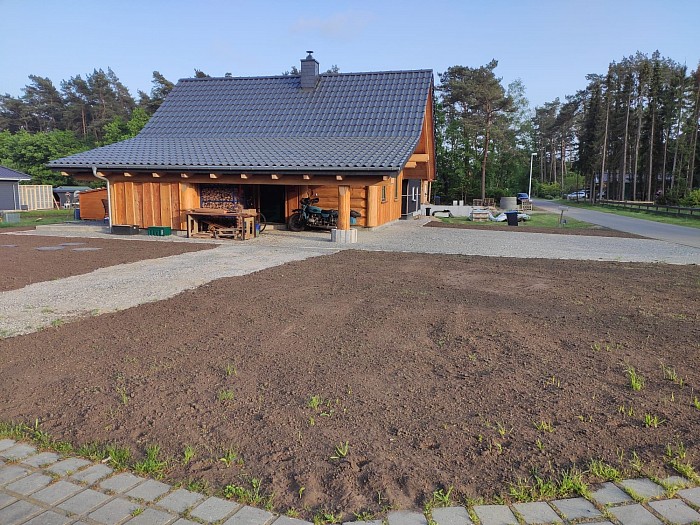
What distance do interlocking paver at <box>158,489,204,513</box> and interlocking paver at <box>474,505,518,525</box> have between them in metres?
1.42

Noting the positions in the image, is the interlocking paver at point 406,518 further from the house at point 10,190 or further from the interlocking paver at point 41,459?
the house at point 10,190

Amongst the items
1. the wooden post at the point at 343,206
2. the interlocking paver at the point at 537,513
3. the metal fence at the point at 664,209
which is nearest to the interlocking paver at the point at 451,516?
the interlocking paver at the point at 537,513

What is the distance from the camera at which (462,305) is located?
688cm

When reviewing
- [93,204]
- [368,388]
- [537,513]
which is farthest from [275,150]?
[537,513]

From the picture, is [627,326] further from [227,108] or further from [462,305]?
[227,108]

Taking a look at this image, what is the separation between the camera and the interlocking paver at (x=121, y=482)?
267 cm

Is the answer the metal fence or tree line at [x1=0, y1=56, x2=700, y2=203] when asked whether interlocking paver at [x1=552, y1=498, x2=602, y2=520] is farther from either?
tree line at [x1=0, y1=56, x2=700, y2=203]

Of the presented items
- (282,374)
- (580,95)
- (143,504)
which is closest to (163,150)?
(282,374)

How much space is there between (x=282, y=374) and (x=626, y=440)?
8.48 feet

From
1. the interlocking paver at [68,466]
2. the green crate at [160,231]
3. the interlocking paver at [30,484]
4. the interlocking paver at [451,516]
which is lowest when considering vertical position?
the interlocking paver at [451,516]

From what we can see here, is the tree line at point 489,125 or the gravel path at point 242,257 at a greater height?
the tree line at point 489,125

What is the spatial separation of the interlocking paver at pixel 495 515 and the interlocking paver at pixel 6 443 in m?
2.80

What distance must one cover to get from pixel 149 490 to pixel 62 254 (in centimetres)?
1119

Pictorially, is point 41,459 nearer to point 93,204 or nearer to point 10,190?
point 93,204
